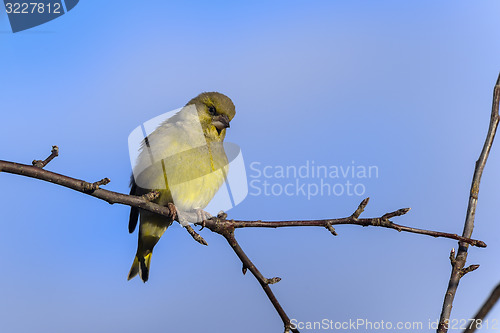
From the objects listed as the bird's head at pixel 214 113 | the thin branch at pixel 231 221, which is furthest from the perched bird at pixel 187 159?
the thin branch at pixel 231 221

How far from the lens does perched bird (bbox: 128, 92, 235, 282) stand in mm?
5891

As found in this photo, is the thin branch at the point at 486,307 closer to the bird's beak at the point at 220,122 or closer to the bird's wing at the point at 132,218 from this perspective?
the bird's beak at the point at 220,122

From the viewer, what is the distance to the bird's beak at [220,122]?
6543 mm

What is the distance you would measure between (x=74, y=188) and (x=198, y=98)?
3157 mm

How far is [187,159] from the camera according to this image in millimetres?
5941

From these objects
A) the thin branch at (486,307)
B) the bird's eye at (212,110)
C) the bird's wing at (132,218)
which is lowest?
the bird's wing at (132,218)

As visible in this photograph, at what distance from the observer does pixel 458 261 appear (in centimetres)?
360

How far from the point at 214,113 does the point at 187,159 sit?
978 mm

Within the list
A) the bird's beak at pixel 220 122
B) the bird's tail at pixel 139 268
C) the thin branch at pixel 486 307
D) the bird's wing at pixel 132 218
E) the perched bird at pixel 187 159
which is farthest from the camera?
the bird's tail at pixel 139 268

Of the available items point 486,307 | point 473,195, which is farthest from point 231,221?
point 486,307

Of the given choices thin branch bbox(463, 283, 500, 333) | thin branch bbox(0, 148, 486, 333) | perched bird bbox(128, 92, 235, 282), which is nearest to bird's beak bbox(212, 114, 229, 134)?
perched bird bbox(128, 92, 235, 282)

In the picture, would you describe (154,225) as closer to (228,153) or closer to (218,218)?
A: (228,153)

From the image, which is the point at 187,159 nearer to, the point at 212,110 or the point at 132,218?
the point at 212,110

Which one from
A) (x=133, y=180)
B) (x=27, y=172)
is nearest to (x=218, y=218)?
(x=27, y=172)
